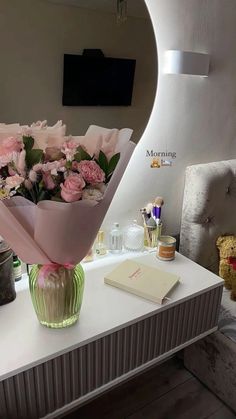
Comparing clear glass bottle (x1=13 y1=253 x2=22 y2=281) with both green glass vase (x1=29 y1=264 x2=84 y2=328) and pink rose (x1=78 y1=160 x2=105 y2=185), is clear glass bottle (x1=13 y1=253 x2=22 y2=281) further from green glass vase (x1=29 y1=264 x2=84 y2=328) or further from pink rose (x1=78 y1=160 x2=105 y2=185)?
pink rose (x1=78 y1=160 x2=105 y2=185)

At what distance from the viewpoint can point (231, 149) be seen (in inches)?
67.4

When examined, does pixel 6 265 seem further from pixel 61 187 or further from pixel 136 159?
pixel 136 159

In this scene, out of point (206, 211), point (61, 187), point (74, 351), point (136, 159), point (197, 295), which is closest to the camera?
point (61, 187)

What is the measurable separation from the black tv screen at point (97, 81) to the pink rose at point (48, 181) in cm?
50

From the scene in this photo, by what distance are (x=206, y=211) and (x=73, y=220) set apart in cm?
91

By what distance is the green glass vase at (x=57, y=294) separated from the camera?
3.04 ft

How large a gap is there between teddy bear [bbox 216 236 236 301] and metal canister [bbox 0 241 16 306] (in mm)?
951

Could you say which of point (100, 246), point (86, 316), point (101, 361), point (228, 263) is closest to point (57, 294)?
point (86, 316)

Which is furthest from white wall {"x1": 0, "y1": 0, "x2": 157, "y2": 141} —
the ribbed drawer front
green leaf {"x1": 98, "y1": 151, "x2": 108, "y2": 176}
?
the ribbed drawer front

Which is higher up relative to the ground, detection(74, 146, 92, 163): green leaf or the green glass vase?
detection(74, 146, 92, 163): green leaf

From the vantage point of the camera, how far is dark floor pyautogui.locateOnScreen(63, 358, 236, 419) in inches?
57.2

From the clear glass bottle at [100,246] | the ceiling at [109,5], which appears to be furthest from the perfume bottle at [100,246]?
the ceiling at [109,5]

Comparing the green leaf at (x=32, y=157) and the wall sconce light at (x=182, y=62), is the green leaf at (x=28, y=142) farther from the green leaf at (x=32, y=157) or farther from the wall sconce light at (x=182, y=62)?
the wall sconce light at (x=182, y=62)

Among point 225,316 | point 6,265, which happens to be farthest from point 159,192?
point 6,265
